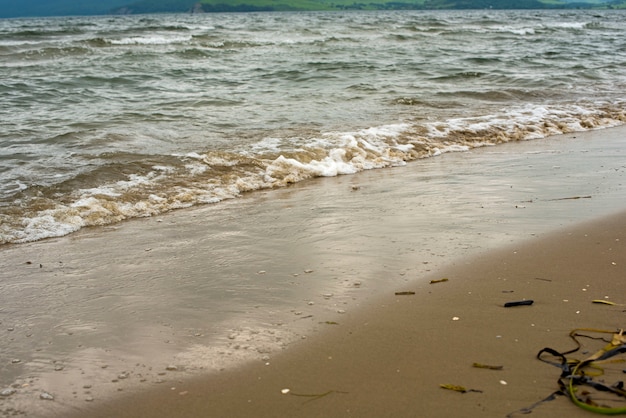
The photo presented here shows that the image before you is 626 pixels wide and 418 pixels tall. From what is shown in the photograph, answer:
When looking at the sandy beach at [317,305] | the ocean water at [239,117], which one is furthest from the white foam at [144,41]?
the sandy beach at [317,305]

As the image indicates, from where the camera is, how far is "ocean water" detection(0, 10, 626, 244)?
7246 mm

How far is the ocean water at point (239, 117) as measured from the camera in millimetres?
7246

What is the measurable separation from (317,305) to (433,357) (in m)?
0.92

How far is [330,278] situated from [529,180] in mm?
3546

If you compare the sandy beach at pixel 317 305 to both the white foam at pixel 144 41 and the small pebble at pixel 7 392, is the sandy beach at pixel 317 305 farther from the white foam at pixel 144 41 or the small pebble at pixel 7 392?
the white foam at pixel 144 41

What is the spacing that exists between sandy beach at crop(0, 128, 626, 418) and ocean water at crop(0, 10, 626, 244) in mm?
1142

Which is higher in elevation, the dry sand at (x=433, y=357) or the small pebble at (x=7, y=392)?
the dry sand at (x=433, y=357)

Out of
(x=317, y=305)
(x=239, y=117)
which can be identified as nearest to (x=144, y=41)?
(x=239, y=117)

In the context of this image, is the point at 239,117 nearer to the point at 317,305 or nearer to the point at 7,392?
the point at 317,305

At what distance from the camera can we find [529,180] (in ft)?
23.4

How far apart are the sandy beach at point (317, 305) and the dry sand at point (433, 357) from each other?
0.01 m

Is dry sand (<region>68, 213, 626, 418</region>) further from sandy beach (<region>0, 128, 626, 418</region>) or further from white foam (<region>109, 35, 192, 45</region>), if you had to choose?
white foam (<region>109, 35, 192, 45</region>)

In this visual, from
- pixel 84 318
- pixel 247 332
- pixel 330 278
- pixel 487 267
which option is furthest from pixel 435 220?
pixel 84 318

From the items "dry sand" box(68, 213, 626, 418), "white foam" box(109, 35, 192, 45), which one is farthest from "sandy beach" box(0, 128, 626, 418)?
"white foam" box(109, 35, 192, 45)
